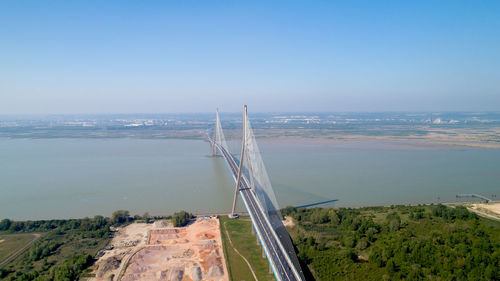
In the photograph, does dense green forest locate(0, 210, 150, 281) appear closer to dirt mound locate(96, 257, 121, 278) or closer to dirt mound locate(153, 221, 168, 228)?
dirt mound locate(96, 257, 121, 278)

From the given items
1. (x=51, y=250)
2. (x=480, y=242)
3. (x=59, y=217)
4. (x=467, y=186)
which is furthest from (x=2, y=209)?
(x=467, y=186)

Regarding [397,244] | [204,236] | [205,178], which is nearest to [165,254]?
[204,236]

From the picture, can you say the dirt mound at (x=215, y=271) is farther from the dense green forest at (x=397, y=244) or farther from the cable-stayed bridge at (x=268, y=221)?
the dense green forest at (x=397, y=244)

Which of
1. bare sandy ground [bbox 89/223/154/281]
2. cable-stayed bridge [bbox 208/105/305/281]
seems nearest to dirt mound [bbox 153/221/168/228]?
bare sandy ground [bbox 89/223/154/281]

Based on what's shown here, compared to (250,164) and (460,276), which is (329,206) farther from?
Answer: (460,276)

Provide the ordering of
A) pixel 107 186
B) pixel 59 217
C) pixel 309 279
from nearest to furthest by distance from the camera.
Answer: pixel 309 279, pixel 59 217, pixel 107 186

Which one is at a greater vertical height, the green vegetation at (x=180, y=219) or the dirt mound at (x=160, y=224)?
the green vegetation at (x=180, y=219)

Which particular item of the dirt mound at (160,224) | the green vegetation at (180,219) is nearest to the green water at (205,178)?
the dirt mound at (160,224)
